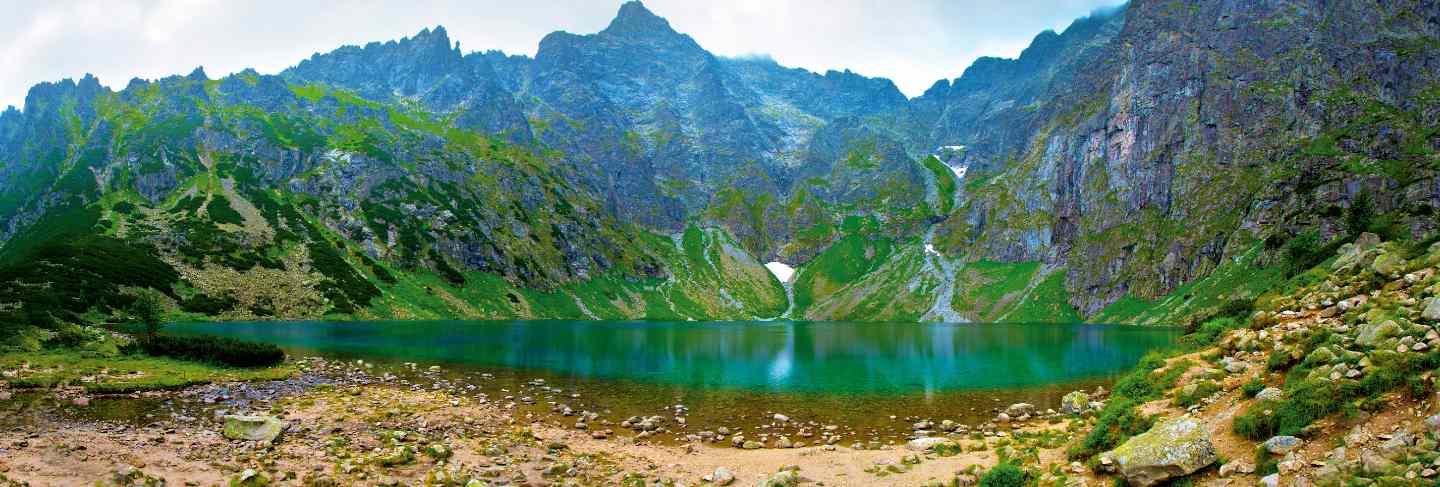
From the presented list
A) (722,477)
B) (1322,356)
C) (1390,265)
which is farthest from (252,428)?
(1390,265)

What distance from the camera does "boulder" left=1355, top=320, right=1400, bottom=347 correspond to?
45.1ft

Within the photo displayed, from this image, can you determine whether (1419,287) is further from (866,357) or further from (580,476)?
(866,357)

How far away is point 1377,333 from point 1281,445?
496cm

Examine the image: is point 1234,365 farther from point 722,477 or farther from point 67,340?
point 67,340

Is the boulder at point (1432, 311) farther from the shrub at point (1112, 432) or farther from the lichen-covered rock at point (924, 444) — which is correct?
the lichen-covered rock at point (924, 444)

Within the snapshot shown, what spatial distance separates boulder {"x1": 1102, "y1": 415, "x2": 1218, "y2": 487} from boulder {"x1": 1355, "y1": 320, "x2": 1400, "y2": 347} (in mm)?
3944

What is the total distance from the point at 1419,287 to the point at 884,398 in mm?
28138

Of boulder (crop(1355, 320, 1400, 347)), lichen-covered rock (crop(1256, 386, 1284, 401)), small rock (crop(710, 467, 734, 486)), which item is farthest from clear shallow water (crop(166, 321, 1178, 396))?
boulder (crop(1355, 320, 1400, 347))

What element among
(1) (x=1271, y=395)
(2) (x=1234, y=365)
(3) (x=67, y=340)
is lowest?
(3) (x=67, y=340)

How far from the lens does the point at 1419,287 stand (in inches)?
651

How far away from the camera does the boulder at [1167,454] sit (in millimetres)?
13117

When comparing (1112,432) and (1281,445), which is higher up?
(1281,445)

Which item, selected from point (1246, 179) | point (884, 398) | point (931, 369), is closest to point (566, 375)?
point (884, 398)

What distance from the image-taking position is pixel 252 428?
24.1 meters
